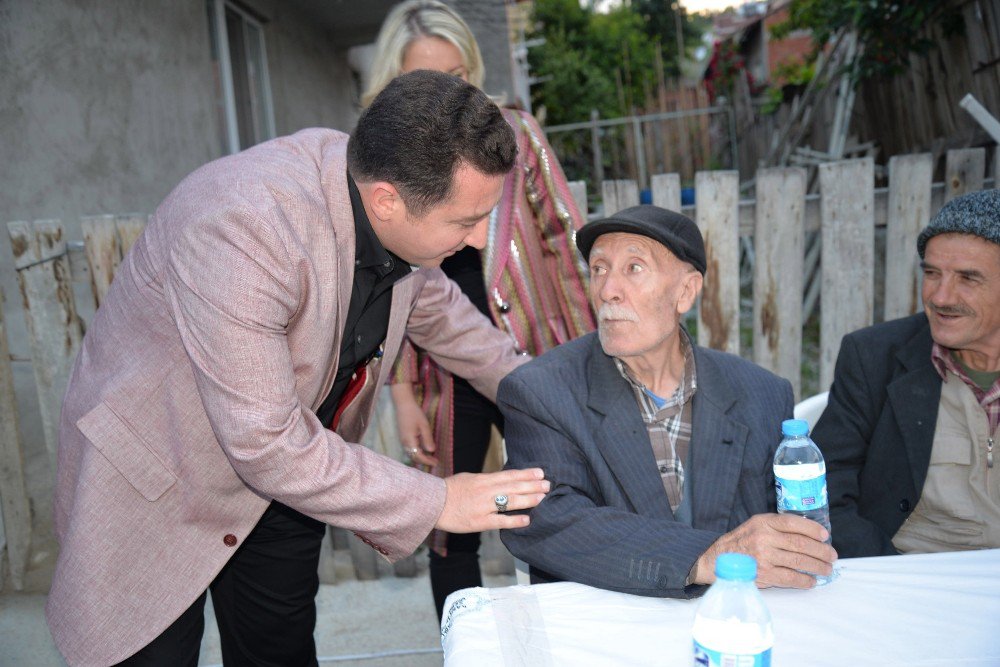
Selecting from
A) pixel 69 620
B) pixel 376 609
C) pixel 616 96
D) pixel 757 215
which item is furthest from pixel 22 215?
pixel 616 96

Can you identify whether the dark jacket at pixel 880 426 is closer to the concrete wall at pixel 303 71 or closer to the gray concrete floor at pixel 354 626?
the gray concrete floor at pixel 354 626

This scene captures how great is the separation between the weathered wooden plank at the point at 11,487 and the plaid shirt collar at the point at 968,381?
12.6 feet

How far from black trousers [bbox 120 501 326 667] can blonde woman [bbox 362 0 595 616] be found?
604mm

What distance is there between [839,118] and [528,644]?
912 cm

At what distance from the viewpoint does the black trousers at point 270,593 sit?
233cm

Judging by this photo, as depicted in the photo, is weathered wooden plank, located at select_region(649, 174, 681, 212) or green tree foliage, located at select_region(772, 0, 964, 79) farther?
green tree foliage, located at select_region(772, 0, 964, 79)

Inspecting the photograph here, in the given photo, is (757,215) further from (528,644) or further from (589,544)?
(528,644)

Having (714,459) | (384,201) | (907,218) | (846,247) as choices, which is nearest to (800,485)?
(714,459)

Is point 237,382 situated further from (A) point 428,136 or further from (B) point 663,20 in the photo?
(B) point 663,20

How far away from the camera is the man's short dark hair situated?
177 cm

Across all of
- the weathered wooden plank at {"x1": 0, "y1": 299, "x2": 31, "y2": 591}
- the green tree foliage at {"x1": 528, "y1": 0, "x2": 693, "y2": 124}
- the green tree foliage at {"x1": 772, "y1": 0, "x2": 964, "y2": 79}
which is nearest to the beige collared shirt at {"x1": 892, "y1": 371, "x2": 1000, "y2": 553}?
the weathered wooden plank at {"x1": 0, "y1": 299, "x2": 31, "y2": 591}

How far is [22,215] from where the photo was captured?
431 centimetres

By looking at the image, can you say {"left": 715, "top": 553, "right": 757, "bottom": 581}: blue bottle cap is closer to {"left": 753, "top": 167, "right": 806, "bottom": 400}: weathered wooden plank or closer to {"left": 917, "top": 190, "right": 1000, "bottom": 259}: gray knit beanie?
{"left": 917, "top": 190, "right": 1000, "bottom": 259}: gray knit beanie

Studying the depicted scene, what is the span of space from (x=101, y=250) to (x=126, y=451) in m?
2.16
